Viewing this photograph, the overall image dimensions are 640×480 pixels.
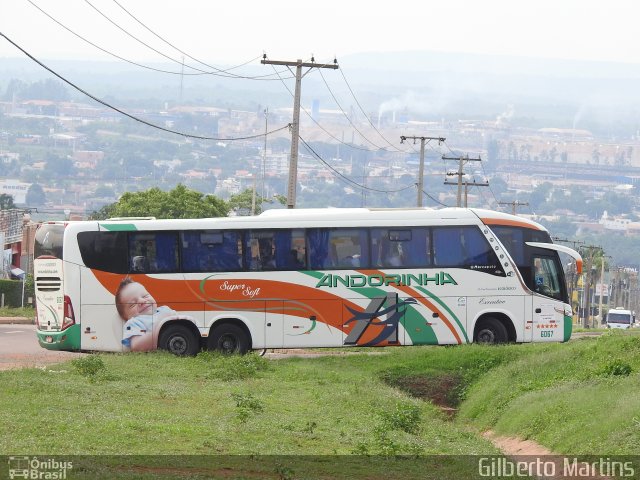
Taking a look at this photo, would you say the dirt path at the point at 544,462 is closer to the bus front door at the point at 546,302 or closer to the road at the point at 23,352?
the bus front door at the point at 546,302

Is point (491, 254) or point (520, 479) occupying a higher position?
point (491, 254)

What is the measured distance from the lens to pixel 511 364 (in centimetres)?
2380

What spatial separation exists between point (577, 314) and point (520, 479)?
3362 inches

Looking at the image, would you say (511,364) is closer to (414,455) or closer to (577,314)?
(414,455)

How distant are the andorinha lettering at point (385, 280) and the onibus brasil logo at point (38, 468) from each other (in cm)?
1492

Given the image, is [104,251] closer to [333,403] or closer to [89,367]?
[89,367]

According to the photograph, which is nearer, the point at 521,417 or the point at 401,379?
the point at 521,417

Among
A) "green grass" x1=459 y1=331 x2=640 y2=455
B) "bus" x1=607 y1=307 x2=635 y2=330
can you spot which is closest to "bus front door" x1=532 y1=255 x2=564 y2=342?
"green grass" x1=459 y1=331 x2=640 y2=455

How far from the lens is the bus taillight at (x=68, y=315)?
26.8 meters

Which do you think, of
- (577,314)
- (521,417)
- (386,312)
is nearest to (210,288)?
(386,312)

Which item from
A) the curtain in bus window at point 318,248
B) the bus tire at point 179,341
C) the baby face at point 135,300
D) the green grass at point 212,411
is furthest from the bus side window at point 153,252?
the curtain in bus window at point 318,248

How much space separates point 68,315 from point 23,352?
2.92m

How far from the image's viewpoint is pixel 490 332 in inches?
1109

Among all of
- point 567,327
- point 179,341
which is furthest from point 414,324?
point 179,341
